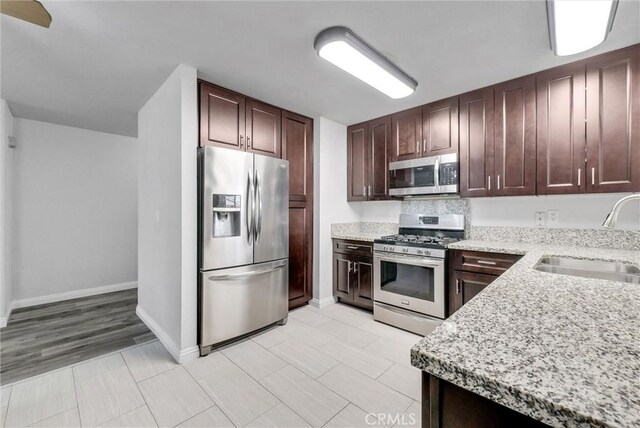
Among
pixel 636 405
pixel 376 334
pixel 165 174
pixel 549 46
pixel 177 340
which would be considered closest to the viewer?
pixel 636 405

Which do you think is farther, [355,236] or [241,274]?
[355,236]

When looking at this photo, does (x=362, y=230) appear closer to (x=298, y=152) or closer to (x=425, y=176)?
(x=425, y=176)

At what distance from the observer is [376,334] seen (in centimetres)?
275

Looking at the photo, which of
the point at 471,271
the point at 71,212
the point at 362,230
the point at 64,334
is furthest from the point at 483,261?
the point at 71,212

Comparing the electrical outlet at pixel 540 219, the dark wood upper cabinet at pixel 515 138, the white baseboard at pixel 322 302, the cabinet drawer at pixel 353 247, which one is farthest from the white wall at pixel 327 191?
the electrical outlet at pixel 540 219

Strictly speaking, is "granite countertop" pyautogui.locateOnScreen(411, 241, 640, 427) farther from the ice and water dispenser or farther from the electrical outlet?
the ice and water dispenser

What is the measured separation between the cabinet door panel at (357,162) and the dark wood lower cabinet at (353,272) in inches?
27.2

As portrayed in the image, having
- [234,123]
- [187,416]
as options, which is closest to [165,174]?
[234,123]

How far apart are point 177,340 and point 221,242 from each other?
0.88 meters

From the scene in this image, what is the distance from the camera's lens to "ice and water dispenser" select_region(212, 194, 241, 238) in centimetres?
239

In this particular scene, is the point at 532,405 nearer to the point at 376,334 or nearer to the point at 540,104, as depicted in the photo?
the point at 376,334

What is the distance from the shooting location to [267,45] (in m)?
1.99

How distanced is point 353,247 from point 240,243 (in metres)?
1.46

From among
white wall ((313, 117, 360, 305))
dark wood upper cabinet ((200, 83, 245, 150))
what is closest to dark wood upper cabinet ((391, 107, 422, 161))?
white wall ((313, 117, 360, 305))
